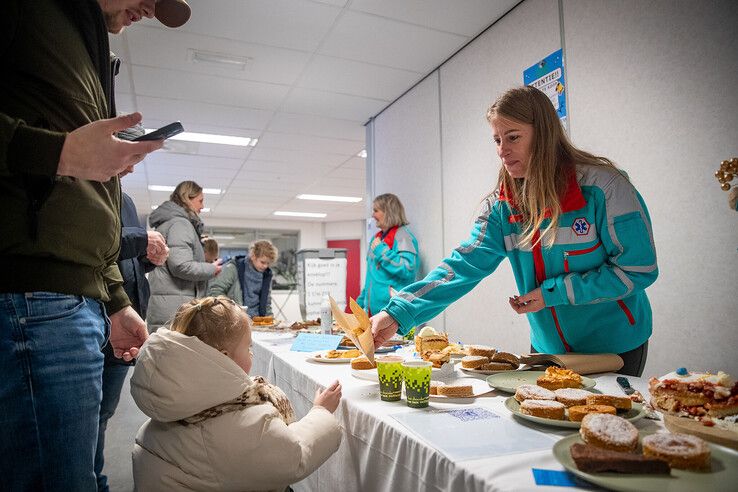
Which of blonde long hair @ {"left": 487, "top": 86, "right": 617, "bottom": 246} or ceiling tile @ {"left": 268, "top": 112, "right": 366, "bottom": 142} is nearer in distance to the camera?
blonde long hair @ {"left": 487, "top": 86, "right": 617, "bottom": 246}

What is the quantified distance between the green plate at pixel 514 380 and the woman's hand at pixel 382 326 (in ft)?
1.23

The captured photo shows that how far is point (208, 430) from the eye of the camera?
38.3 inches

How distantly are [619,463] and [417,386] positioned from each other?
47cm

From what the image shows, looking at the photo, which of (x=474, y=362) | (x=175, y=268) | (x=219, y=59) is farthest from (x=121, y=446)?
(x=219, y=59)

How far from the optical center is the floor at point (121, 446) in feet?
8.34

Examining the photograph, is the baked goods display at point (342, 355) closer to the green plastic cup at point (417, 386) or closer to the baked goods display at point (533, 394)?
the green plastic cup at point (417, 386)

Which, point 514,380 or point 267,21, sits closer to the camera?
point 514,380

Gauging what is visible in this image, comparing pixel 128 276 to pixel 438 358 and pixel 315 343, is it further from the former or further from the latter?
pixel 438 358

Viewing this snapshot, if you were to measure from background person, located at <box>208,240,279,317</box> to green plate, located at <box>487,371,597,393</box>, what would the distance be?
401 cm

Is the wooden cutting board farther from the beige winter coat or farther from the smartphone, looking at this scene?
the smartphone

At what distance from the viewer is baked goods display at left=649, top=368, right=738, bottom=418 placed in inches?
33.1

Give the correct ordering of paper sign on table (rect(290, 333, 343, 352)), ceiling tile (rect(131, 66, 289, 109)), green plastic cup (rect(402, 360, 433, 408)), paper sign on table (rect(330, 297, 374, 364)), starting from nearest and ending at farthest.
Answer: green plastic cup (rect(402, 360, 433, 408)), paper sign on table (rect(330, 297, 374, 364)), paper sign on table (rect(290, 333, 343, 352)), ceiling tile (rect(131, 66, 289, 109))

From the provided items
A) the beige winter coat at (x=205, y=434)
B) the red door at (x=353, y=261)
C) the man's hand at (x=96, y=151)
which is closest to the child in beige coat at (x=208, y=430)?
the beige winter coat at (x=205, y=434)

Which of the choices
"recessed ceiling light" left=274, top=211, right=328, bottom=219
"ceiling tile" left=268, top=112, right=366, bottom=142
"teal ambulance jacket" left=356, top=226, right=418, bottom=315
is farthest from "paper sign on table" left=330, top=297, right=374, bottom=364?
"recessed ceiling light" left=274, top=211, right=328, bottom=219
